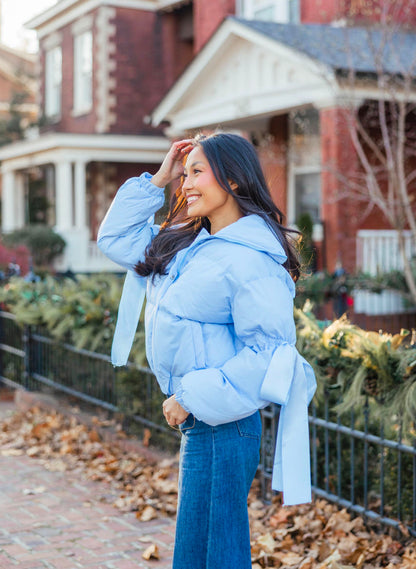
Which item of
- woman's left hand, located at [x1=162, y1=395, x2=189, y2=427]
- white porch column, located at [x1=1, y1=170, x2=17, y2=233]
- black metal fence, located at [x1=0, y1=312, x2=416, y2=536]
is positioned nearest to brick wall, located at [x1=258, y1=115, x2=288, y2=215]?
black metal fence, located at [x1=0, y1=312, x2=416, y2=536]

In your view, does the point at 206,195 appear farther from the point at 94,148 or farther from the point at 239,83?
the point at 94,148

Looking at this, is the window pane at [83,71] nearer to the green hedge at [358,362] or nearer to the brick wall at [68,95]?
the brick wall at [68,95]

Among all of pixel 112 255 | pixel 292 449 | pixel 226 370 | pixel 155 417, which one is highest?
pixel 112 255

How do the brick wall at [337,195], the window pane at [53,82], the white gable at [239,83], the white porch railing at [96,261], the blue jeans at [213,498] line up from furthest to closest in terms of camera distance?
the window pane at [53,82], the white porch railing at [96,261], the white gable at [239,83], the brick wall at [337,195], the blue jeans at [213,498]

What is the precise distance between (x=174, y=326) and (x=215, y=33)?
13027 millimetres

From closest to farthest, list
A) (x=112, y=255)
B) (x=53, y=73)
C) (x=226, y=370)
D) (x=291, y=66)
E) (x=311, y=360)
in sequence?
1. (x=226, y=370)
2. (x=112, y=255)
3. (x=311, y=360)
4. (x=291, y=66)
5. (x=53, y=73)

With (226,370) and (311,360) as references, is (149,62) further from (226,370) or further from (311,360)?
(226,370)

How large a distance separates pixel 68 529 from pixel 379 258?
31.9 feet

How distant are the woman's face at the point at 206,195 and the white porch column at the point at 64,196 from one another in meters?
18.9

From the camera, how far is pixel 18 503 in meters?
5.29

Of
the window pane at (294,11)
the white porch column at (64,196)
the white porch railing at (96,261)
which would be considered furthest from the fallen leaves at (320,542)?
the white porch column at (64,196)

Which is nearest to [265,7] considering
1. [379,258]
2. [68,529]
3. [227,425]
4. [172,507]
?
[379,258]

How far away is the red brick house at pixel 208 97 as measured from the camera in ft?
42.9

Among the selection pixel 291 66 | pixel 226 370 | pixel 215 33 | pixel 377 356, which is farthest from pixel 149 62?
pixel 226 370
